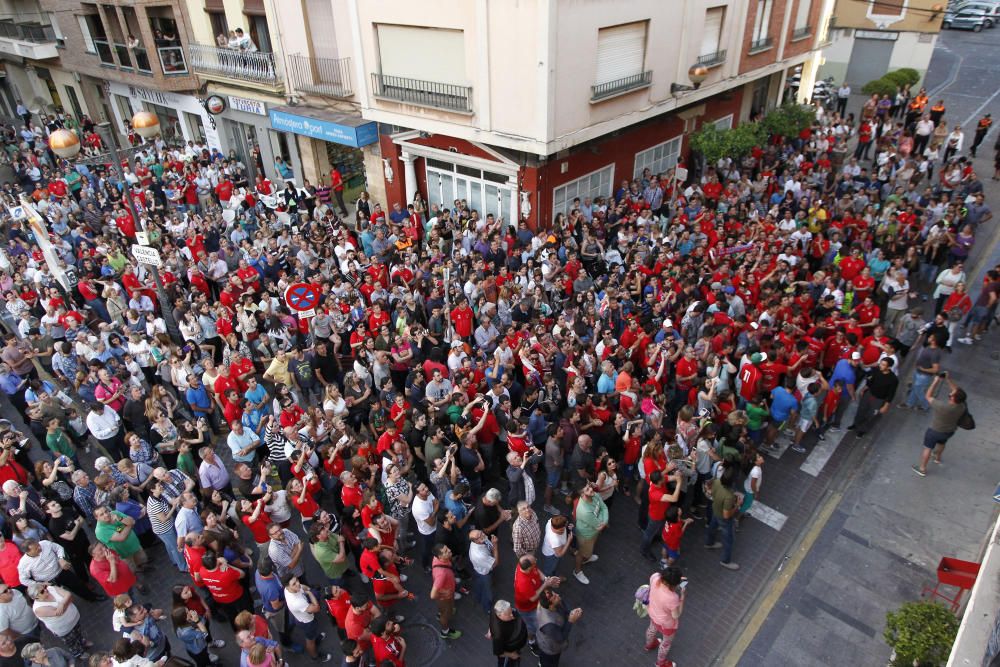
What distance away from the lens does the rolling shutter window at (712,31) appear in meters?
16.8

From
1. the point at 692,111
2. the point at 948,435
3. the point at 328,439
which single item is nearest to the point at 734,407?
the point at 948,435

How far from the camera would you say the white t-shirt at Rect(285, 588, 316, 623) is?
6449 millimetres

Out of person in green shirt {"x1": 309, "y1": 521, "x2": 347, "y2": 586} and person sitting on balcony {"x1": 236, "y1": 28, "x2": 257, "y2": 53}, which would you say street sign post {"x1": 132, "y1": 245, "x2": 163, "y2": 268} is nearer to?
person in green shirt {"x1": 309, "y1": 521, "x2": 347, "y2": 586}

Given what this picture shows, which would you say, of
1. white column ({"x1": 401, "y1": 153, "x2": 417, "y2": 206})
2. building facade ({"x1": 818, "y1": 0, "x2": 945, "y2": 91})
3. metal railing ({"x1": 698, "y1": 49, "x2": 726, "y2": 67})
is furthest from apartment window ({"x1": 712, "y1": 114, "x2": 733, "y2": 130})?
white column ({"x1": 401, "y1": 153, "x2": 417, "y2": 206})

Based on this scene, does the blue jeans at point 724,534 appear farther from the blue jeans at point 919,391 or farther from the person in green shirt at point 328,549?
the blue jeans at point 919,391

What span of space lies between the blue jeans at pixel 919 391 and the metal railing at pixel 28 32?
3275 centimetres

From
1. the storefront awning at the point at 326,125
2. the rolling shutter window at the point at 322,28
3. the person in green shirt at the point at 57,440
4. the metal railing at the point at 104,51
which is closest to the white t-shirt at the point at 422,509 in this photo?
the person in green shirt at the point at 57,440

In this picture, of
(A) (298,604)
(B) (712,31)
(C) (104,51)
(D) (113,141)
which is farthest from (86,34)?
(A) (298,604)

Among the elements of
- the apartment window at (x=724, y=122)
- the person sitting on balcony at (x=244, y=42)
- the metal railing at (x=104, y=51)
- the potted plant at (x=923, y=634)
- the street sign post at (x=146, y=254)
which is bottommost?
the apartment window at (x=724, y=122)

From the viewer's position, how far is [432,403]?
9148mm

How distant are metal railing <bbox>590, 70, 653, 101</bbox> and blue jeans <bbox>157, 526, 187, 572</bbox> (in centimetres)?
1178

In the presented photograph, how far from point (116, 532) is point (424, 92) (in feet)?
37.8

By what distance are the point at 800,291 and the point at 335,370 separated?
Answer: 8.39m

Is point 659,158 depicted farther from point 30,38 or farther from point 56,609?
point 30,38
